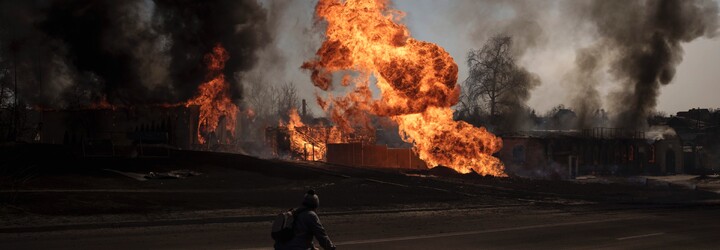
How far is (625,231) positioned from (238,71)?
106ft

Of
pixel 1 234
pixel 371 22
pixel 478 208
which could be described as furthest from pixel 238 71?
pixel 1 234

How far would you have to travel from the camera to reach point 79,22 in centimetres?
3762

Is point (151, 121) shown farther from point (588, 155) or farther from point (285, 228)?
point (588, 155)

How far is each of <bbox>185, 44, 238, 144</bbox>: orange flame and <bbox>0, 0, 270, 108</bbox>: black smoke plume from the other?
1.67 feet

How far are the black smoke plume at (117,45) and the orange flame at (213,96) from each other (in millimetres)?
509

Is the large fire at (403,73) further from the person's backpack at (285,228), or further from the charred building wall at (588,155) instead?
the person's backpack at (285,228)

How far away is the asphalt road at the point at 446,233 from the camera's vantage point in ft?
43.4

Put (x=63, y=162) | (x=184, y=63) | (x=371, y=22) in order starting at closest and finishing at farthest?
(x=63, y=162), (x=371, y=22), (x=184, y=63)

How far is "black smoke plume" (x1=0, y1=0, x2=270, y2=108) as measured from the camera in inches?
1502

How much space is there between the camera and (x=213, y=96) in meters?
43.0

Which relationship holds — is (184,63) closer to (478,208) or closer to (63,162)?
(63,162)

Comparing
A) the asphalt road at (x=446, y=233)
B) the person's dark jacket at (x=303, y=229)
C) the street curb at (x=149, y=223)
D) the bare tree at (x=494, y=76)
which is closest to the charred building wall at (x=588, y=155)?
the bare tree at (x=494, y=76)

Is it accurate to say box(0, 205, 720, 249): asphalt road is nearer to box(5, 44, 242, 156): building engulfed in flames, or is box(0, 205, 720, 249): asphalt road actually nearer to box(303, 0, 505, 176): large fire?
box(303, 0, 505, 176): large fire

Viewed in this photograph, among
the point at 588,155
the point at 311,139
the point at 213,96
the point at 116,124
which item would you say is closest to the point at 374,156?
the point at 311,139
